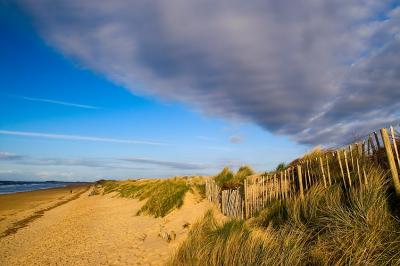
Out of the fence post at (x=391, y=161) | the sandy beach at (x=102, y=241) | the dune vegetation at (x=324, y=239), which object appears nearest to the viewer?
the dune vegetation at (x=324, y=239)

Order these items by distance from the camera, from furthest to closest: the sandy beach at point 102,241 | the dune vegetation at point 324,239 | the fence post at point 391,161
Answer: the sandy beach at point 102,241 < the fence post at point 391,161 < the dune vegetation at point 324,239

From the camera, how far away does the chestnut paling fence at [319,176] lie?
655cm

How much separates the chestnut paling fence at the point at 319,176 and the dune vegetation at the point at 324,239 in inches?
14.1

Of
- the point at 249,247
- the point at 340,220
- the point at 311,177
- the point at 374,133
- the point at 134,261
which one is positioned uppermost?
the point at 374,133

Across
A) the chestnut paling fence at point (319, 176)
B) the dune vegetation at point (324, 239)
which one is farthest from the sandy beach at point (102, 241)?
the dune vegetation at point (324, 239)

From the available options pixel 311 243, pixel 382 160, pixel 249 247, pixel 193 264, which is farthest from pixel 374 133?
pixel 193 264

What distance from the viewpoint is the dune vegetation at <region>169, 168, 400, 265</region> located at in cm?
454

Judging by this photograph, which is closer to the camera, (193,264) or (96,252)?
(193,264)

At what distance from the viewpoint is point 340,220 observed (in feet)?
18.7

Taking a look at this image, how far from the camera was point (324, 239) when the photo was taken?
5.23 meters

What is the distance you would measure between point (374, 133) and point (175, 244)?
5.63 meters

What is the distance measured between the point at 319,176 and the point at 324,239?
3081 millimetres

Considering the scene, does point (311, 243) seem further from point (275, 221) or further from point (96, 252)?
point (96, 252)

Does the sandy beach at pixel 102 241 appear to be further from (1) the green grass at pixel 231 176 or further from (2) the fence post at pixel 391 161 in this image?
(2) the fence post at pixel 391 161
